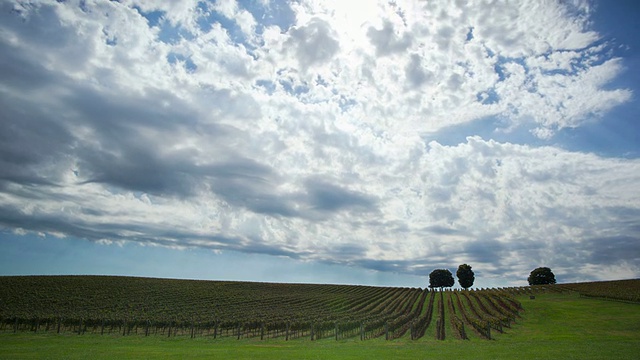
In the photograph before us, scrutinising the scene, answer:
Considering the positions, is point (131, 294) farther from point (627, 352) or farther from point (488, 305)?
point (627, 352)

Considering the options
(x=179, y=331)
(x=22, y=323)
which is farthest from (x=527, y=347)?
(x=22, y=323)

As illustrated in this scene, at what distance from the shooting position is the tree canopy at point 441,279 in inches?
5650

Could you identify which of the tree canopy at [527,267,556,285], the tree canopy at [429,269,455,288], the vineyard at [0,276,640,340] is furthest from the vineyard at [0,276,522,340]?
the tree canopy at [527,267,556,285]

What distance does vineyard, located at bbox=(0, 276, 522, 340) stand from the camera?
4719cm

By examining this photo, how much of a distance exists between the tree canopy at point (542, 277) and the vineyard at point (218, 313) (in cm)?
7378

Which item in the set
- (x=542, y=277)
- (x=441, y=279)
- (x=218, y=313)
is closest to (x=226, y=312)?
(x=218, y=313)

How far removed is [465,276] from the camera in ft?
465

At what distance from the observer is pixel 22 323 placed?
56844 mm

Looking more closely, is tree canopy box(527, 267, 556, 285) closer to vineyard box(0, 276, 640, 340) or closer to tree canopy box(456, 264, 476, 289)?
tree canopy box(456, 264, 476, 289)

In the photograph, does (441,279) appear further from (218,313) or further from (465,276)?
(218,313)

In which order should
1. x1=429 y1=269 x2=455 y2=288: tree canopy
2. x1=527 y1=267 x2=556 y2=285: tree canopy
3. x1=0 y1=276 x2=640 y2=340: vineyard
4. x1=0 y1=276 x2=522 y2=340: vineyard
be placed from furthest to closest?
1. x1=429 y1=269 x2=455 y2=288: tree canopy
2. x1=527 y1=267 x2=556 y2=285: tree canopy
3. x1=0 y1=276 x2=522 y2=340: vineyard
4. x1=0 y1=276 x2=640 y2=340: vineyard

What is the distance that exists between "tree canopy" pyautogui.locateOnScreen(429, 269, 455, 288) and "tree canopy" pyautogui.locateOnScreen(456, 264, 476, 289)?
293 cm

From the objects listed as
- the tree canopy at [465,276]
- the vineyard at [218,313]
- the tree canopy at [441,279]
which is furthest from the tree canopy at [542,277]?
the vineyard at [218,313]

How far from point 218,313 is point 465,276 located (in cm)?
10218
